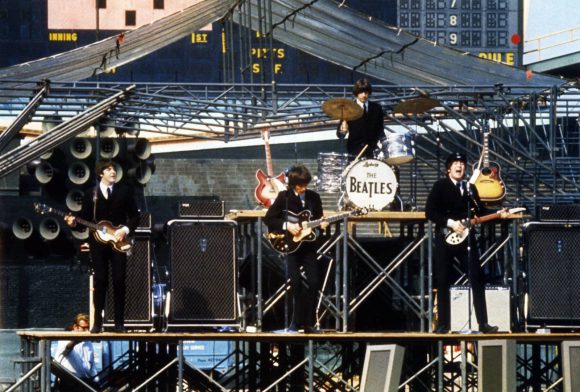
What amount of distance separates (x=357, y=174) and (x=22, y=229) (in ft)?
44.5

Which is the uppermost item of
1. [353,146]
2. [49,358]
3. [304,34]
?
[304,34]

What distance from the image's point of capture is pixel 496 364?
1695 cm

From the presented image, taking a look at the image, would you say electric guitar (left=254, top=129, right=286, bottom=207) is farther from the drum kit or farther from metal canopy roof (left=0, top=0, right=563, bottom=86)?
metal canopy roof (left=0, top=0, right=563, bottom=86)

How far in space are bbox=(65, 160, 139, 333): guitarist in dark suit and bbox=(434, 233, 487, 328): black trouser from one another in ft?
10.5

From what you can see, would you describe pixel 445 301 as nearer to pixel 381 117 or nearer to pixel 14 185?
pixel 381 117

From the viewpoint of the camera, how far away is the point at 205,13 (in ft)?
91.9

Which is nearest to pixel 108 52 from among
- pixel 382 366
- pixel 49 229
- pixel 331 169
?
pixel 49 229

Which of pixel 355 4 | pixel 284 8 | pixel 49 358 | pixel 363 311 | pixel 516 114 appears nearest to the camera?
pixel 49 358

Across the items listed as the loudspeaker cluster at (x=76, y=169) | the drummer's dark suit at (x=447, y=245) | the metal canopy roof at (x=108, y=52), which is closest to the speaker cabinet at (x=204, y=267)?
the drummer's dark suit at (x=447, y=245)

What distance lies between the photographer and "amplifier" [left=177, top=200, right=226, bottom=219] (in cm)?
1858

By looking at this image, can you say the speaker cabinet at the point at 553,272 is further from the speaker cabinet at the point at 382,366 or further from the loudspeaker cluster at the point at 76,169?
the loudspeaker cluster at the point at 76,169

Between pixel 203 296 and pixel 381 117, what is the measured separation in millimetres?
3268

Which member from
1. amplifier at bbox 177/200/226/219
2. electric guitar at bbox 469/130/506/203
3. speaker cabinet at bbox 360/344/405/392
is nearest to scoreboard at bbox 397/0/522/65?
electric guitar at bbox 469/130/506/203

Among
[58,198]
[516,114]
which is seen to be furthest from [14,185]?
[516,114]
